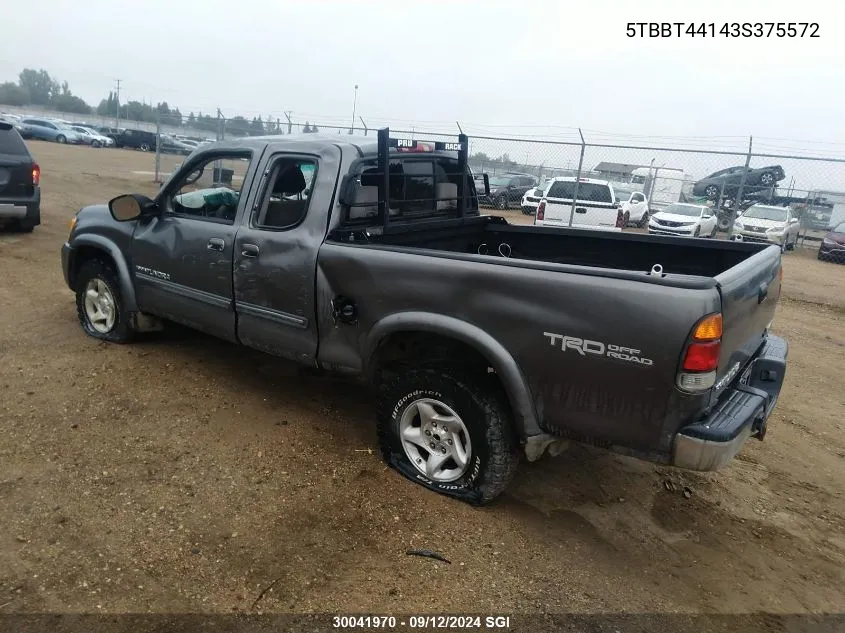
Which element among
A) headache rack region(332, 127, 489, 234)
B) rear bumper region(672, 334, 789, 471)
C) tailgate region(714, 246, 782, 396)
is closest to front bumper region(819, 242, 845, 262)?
tailgate region(714, 246, 782, 396)

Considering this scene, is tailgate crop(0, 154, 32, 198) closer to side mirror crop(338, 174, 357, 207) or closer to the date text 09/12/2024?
side mirror crop(338, 174, 357, 207)

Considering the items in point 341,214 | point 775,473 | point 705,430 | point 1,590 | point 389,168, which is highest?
point 389,168

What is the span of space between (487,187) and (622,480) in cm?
256

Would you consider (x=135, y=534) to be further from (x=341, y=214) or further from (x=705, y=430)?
(x=705, y=430)

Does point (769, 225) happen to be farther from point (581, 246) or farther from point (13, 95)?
point (13, 95)

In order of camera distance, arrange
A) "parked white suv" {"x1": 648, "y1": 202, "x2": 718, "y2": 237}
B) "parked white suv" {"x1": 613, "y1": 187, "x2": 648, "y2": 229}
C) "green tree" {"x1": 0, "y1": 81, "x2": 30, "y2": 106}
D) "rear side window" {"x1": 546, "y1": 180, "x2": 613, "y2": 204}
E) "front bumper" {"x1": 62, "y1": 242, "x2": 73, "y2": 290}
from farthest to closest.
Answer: "green tree" {"x1": 0, "y1": 81, "x2": 30, "y2": 106}
"parked white suv" {"x1": 613, "y1": 187, "x2": 648, "y2": 229}
"parked white suv" {"x1": 648, "y1": 202, "x2": 718, "y2": 237}
"rear side window" {"x1": 546, "y1": 180, "x2": 613, "y2": 204}
"front bumper" {"x1": 62, "y1": 242, "x2": 73, "y2": 290}

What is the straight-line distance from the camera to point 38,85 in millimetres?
116500

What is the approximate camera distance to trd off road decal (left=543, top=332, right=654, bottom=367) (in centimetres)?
256

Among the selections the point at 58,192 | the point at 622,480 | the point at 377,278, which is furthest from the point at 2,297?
the point at 58,192

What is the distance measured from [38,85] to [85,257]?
450ft

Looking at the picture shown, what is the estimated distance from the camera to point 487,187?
515 centimetres

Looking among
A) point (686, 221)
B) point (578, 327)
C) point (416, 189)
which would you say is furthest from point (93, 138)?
point (578, 327)

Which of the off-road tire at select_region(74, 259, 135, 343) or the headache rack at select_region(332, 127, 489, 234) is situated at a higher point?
the headache rack at select_region(332, 127, 489, 234)

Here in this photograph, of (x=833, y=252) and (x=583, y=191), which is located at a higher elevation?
(x=583, y=191)
